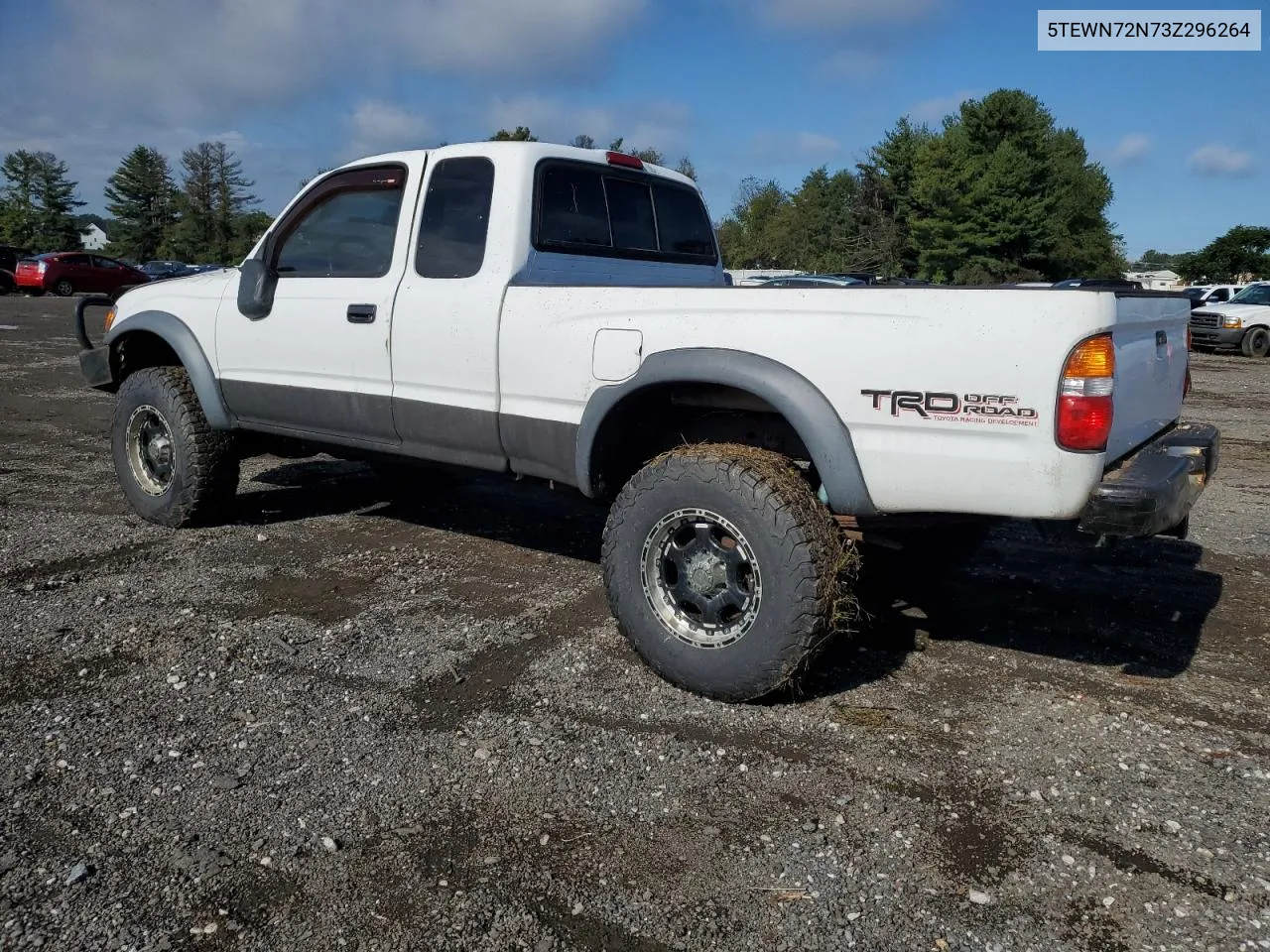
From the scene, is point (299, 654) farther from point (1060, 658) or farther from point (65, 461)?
point (65, 461)

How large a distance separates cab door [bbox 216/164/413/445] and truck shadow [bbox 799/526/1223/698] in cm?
234

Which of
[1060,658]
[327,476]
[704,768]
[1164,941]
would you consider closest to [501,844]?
[704,768]

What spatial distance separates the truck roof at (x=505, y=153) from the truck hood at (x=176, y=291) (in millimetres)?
1008

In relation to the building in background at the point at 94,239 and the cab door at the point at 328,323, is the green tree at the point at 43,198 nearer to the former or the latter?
the building in background at the point at 94,239

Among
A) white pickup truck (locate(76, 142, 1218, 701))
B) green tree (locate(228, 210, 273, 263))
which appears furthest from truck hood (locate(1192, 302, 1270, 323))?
green tree (locate(228, 210, 273, 263))

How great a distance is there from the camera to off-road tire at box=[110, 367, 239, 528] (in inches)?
218

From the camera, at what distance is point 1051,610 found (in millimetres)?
4652

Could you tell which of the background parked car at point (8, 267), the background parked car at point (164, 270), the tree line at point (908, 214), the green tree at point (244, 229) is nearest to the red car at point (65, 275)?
the background parked car at point (8, 267)

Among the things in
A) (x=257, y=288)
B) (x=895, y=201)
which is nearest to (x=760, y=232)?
(x=895, y=201)

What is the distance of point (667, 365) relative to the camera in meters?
3.62

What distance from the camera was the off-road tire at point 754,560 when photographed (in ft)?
10.9

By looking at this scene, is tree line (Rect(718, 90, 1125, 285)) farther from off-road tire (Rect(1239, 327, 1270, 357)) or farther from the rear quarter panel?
the rear quarter panel

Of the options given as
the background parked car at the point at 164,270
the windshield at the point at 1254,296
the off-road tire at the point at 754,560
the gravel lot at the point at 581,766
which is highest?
the background parked car at the point at 164,270

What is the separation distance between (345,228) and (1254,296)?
22346mm
